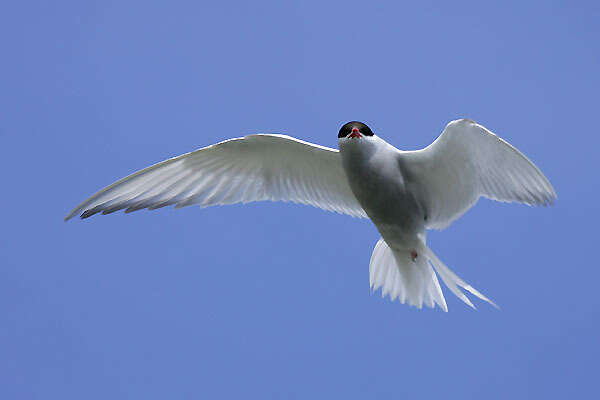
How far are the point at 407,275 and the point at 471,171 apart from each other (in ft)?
2.79

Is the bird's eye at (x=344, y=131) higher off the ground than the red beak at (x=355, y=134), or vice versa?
the bird's eye at (x=344, y=131)

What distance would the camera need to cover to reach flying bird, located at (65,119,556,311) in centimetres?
393

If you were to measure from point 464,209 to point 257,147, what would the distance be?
1.30 meters

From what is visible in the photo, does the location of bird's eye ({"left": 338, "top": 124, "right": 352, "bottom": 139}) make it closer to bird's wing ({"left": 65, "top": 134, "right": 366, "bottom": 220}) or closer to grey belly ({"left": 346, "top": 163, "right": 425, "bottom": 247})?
grey belly ({"left": 346, "top": 163, "right": 425, "bottom": 247})

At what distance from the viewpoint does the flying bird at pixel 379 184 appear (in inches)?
155

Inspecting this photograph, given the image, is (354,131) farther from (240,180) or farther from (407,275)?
(407,275)

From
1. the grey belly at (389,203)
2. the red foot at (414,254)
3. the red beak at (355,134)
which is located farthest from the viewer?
the red foot at (414,254)

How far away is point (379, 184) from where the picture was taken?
3986 millimetres

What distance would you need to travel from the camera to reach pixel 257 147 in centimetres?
434

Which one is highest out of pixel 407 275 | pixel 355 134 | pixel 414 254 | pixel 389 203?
pixel 355 134

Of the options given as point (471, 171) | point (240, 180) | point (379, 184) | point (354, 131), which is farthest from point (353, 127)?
point (240, 180)

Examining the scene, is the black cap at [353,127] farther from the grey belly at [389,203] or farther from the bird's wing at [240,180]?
the bird's wing at [240,180]

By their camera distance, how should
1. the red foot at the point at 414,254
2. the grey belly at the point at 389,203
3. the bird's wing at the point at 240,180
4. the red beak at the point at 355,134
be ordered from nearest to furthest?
the red beak at the point at 355,134, the grey belly at the point at 389,203, the bird's wing at the point at 240,180, the red foot at the point at 414,254

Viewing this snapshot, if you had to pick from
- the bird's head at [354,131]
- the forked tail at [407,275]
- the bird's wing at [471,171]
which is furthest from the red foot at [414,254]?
the bird's head at [354,131]
